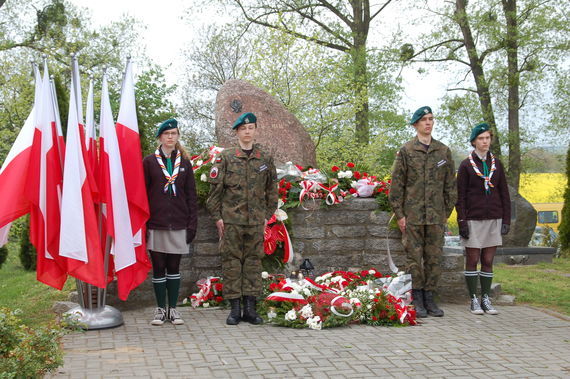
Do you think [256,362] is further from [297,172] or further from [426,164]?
[297,172]

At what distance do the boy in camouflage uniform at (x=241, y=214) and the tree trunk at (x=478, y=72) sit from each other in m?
14.2

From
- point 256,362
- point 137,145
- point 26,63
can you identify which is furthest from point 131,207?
point 26,63

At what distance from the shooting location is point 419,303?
6688mm

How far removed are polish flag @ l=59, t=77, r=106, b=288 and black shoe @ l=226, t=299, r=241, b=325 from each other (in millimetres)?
1197

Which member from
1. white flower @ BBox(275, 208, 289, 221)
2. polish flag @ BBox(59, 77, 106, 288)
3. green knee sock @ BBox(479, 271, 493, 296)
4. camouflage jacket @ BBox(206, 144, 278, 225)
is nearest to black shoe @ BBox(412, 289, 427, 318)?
green knee sock @ BBox(479, 271, 493, 296)

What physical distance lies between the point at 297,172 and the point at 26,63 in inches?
685

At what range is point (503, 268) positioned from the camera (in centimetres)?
1195

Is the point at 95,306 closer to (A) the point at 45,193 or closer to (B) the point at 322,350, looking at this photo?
(A) the point at 45,193

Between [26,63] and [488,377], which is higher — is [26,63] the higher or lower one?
the higher one

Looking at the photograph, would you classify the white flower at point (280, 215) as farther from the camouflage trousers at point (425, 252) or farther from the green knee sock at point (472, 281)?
the green knee sock at point (472, 281)

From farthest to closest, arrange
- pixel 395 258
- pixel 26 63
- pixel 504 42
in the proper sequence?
pixel 26 63 < pixel 504 42 < pixel 395 258

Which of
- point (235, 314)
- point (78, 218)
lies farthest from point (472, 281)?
point (78, 218)

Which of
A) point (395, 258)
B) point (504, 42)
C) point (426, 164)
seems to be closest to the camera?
point (426, 164)

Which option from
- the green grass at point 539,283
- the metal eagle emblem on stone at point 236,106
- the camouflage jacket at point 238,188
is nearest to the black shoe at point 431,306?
→ the green grass at point 539,283
